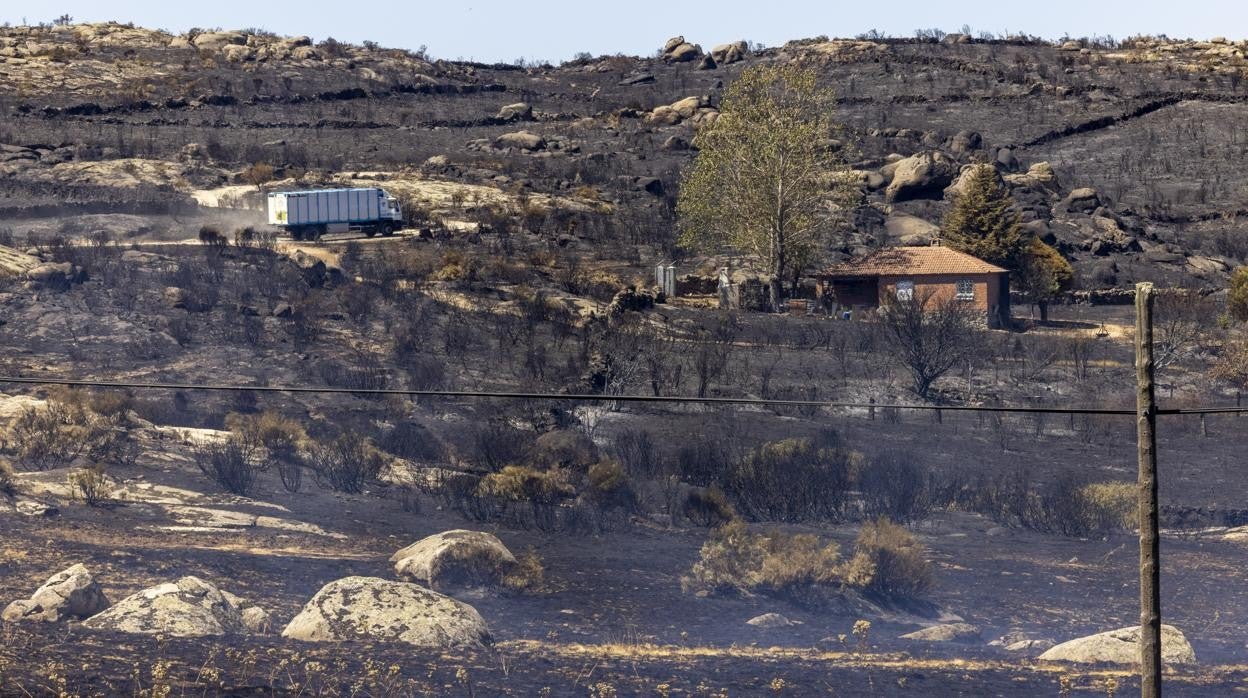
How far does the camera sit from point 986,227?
191 ft

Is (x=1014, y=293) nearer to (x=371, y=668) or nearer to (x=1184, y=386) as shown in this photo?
(x=1184, y=386)

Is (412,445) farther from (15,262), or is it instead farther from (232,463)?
(15,262)

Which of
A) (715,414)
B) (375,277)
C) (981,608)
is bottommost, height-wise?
(981,608)

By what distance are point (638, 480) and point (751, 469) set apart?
2496 millimetres

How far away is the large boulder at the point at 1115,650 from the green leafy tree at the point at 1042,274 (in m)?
32.7

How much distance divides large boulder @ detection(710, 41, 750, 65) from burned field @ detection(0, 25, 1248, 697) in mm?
36842

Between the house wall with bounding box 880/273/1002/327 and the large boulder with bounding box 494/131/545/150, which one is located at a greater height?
the large boulder with bounding box 494/131/545/150

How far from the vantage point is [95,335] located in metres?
39.7

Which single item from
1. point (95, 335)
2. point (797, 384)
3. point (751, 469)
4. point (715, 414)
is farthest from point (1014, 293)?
point (95, 335)

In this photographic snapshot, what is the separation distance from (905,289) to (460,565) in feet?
105

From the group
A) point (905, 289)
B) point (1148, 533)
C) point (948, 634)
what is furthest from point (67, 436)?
point (905, 289)

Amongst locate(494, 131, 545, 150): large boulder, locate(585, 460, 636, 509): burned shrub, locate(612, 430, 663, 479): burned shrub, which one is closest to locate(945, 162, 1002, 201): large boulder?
locate(494, 131, 545, 150): large boulder

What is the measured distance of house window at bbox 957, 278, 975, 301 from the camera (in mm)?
51031

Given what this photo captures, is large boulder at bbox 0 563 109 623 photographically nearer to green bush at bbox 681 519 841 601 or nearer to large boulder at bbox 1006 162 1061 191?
green bush at bbox 681 519 841 601
